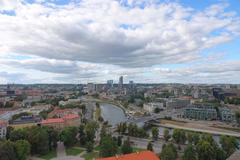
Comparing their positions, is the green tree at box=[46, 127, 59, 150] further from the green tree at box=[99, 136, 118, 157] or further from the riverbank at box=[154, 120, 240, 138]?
the riverbank at box=[154, 120, 240, 138]

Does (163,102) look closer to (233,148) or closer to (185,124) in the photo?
(185,124)

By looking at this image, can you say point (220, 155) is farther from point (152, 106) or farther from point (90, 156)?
point (152, 106)

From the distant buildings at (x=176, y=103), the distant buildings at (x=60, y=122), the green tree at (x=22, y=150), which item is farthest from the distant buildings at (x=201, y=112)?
the green tree at (x=22, y=150)

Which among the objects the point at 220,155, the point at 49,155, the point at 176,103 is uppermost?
the point at 176,103

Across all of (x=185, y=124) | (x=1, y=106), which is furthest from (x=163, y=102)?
(x=1, y=106)

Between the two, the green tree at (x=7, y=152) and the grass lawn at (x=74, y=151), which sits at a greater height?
the green tree at (x=7, y=152)

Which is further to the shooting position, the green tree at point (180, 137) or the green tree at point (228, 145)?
the green tree at point (180, 137)

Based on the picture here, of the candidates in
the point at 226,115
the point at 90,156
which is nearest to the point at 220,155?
the point at 90,156

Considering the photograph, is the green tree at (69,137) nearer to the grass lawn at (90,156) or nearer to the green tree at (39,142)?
the green tree at (39,142)
